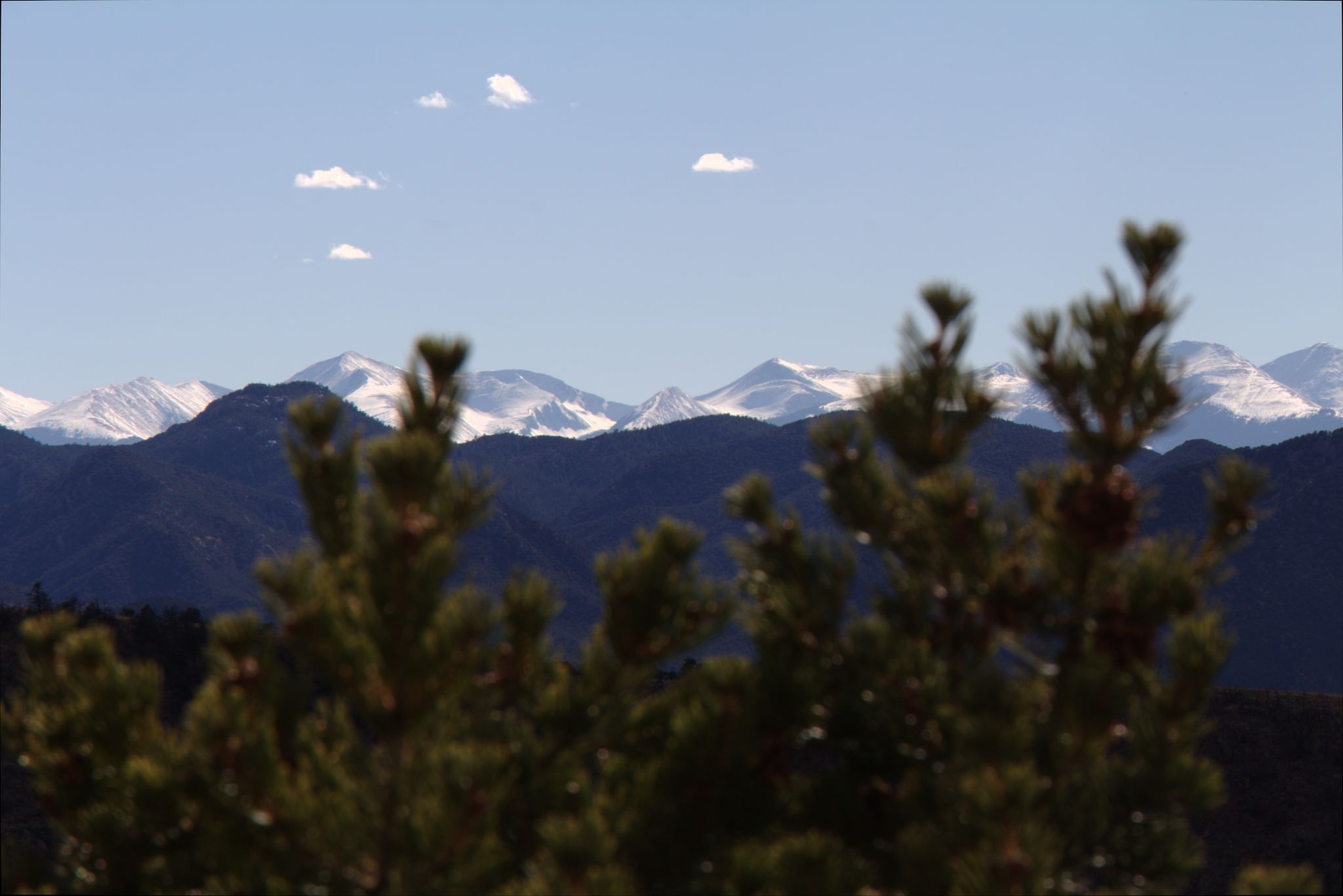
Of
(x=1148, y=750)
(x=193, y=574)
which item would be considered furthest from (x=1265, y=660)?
(x=193, y=574)

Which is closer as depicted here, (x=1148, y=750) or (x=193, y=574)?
(x=1148, y=750)

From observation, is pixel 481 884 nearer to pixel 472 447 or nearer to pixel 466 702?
pixel 466 702

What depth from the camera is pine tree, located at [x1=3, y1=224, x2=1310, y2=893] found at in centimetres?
540

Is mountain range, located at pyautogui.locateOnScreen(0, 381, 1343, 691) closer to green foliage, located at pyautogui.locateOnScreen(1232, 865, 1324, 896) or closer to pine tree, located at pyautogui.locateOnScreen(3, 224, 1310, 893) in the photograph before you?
pine tree, located at pyautogui.locateOnScreen(3, 224, 1310, 893)

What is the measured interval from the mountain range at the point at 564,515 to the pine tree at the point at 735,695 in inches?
1833

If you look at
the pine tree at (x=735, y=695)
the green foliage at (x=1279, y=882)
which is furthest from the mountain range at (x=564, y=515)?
the green foliage at (x=1279, y=882)

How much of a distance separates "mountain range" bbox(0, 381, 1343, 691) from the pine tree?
4656cm

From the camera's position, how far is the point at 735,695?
19.7ft

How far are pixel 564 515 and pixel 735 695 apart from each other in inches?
6293

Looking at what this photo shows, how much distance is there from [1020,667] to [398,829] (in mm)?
3038

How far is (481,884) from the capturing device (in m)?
5.82

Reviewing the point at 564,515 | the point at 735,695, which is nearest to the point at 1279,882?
the point at 735,695

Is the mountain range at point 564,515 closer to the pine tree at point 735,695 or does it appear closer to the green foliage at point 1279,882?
the pine tree at point 735,695

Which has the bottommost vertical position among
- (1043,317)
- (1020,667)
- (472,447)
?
(1020,667)
